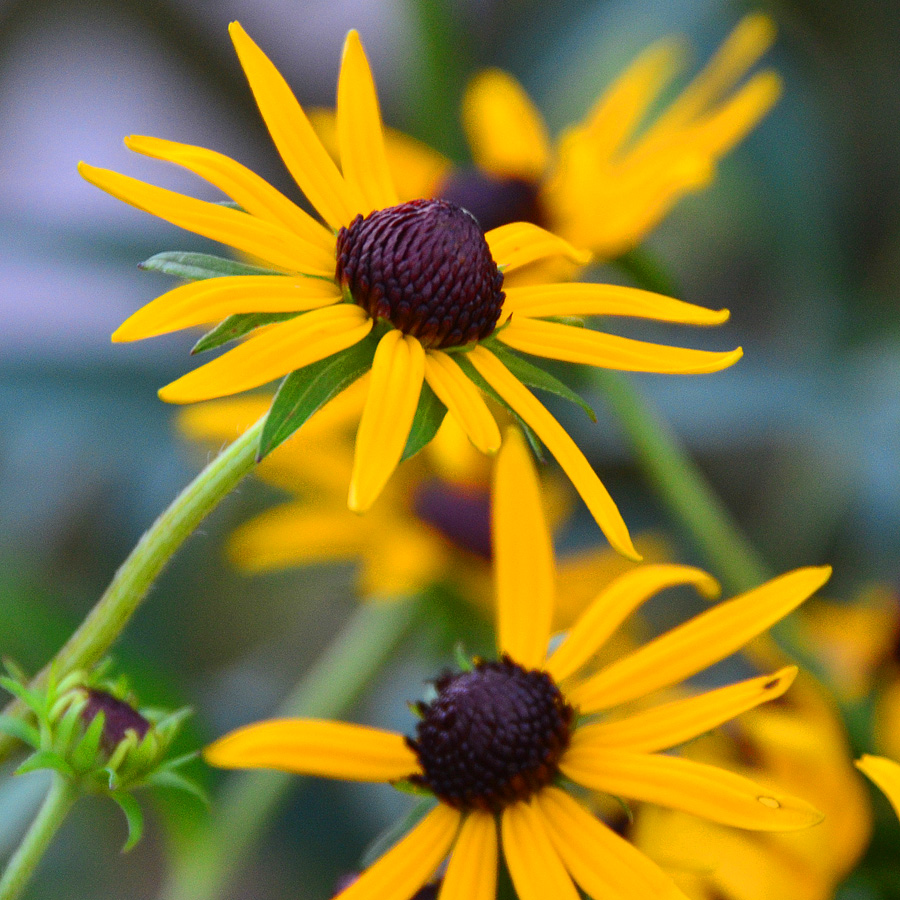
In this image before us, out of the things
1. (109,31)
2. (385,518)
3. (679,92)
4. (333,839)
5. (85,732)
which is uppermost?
(109,31)

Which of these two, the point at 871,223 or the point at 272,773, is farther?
the point at 871,223

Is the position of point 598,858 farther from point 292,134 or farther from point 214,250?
point 214,250

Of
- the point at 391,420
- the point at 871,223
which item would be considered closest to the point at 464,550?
the point at 391,420

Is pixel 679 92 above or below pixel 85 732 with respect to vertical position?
above

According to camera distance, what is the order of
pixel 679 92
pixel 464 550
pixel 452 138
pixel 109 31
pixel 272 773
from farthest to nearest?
pixel 109 31
pixel 679 92
pixel 452 138
pixel 464 550
pixel 272 773

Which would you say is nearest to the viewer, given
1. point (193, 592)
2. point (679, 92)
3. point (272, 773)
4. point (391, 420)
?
point (391, 420)

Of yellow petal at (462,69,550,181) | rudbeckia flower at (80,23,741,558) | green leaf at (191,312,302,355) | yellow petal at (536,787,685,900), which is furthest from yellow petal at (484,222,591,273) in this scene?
yellow petal at (462,69,550,181)

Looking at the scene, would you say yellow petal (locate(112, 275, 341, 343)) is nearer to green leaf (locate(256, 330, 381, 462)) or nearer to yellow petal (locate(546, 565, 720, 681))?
green leaf (locate(256, 330, 381, 462))

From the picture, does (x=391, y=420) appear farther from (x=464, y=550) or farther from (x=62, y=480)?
(x=62, y=480)
